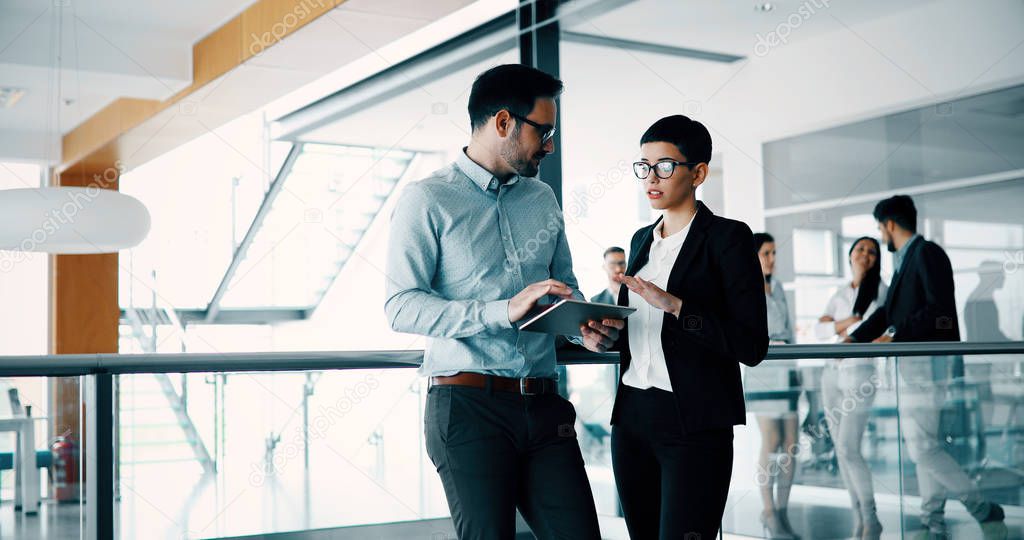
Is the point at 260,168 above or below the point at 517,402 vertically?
above

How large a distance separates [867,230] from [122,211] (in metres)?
5.19

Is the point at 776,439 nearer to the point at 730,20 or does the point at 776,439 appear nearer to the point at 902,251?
the point at 902,251

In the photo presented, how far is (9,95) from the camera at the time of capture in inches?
348

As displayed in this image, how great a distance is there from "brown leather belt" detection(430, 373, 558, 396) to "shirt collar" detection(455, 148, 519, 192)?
0.38 meters

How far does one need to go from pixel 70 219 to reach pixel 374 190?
7.31m

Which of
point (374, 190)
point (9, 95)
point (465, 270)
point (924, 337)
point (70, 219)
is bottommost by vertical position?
point (924, 337)

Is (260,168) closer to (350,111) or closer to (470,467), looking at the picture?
(350,111)

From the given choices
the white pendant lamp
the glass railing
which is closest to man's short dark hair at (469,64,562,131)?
the glass railing

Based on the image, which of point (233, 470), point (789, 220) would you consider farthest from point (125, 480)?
point (789, 220)

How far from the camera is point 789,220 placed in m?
7.91

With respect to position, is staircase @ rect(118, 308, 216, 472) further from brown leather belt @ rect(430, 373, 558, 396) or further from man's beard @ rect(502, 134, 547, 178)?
man's beard @ rect(502, 134, 547, 178)

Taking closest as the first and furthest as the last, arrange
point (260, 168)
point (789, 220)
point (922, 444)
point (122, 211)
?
point (922, 444)
point (122, 211)
point (789, 220)
point (260, 168)

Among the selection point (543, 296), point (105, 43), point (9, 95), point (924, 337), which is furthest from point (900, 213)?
point (9, 95)

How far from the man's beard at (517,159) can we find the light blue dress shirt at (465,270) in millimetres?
57
